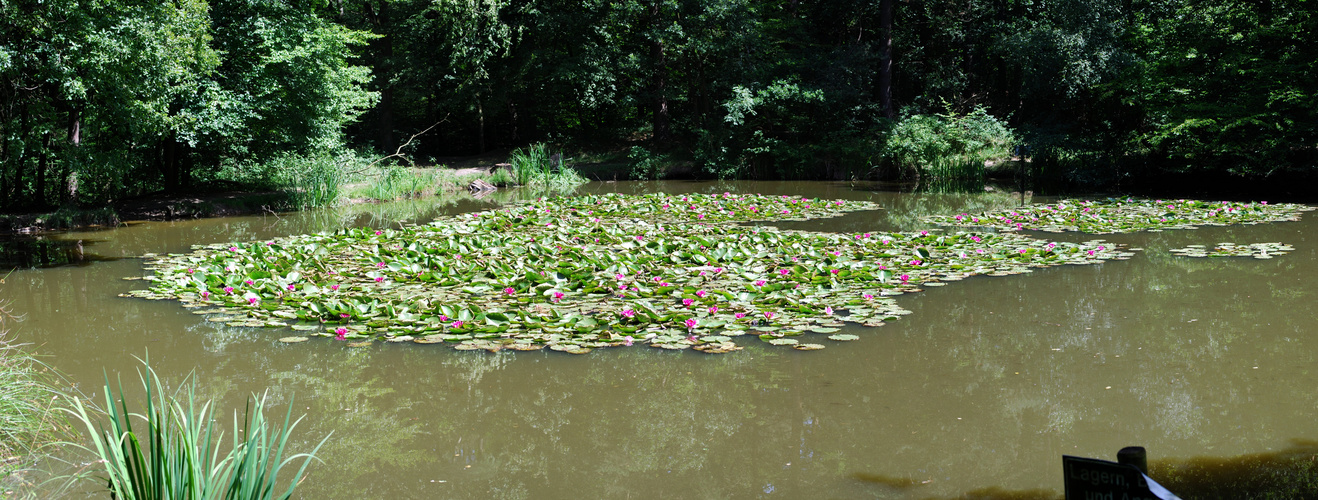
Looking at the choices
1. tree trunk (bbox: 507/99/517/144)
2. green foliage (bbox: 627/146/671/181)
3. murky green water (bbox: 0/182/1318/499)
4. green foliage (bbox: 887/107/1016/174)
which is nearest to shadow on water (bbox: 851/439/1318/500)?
murky green water (bbox: 0/182/1318/499)

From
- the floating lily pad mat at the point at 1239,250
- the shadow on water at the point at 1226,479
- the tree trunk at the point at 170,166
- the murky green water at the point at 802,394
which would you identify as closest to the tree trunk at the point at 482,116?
the tree trunk at the point at 170,166

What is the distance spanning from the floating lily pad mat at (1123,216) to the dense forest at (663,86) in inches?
107

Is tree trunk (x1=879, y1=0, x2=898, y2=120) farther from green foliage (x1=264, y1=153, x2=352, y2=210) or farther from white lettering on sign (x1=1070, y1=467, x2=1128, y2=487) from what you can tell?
white lettering on sign (x1=1070, y1=467, x2=1128, y2=487)

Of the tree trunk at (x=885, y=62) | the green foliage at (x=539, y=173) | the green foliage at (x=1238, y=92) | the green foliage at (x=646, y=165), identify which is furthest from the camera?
the green foliage at (x=646, y=165)

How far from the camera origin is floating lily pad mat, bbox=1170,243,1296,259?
7791 millimetres

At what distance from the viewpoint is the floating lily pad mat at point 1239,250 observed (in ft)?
25.6

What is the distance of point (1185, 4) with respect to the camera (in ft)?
59.7

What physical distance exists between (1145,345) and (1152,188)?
1255cm

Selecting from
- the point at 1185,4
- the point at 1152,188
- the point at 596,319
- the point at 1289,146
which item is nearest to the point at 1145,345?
the point at 596,319

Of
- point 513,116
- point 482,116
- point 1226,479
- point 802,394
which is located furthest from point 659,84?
point 1226,479

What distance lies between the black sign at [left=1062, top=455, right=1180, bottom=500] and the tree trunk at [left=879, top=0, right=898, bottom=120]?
21322 millimetres

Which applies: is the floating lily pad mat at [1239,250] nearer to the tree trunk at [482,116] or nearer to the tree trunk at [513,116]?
the tree trunk at [482,116]

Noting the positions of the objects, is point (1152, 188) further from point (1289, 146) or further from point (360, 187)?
point (360, 187)

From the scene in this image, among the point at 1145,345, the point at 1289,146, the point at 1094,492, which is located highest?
the point at 1289,146
